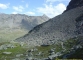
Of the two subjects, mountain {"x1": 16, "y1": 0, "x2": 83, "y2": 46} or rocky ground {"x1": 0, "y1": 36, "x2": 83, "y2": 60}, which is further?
mountain {"x1": 16, "y1": 0, "x2": 83, "y2": 46}

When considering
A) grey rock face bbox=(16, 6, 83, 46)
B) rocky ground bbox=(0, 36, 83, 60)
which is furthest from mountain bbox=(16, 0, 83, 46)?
rocky ground bbox=(0, 36, 83, 60)

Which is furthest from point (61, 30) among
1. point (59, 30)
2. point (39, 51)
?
point (39, 51)

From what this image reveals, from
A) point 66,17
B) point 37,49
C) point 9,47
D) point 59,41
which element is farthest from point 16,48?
point 66,17

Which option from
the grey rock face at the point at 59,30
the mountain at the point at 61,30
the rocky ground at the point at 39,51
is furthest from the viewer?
the grey rock face at the point at 59,30

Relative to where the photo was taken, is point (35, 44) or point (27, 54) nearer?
point (27, 54)

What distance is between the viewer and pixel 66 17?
159375 millimetres

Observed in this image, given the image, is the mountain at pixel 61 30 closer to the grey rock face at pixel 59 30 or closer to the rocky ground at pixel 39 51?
the grey rock face at pixel 59 30

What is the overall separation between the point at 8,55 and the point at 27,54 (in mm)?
14634

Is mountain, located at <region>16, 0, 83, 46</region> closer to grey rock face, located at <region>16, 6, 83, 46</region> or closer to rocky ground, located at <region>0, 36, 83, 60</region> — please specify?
grey rock face, located at <region>16, 6, 83, 46</region>

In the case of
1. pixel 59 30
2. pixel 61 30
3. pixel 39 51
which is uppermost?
pixel 59 30

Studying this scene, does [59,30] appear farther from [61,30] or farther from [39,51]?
[39,51]

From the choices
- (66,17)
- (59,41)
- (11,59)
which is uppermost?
(66,17)

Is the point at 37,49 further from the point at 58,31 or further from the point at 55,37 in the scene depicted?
the point at 58,31

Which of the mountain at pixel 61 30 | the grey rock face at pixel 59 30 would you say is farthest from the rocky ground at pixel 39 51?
the grey rock face at pixel 59 30
